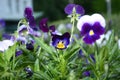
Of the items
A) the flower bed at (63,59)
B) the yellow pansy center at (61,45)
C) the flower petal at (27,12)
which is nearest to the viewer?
the flower bed at (63,59)

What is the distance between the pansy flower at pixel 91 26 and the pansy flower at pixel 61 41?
0.07m

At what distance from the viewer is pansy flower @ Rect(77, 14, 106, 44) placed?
83.4 inches

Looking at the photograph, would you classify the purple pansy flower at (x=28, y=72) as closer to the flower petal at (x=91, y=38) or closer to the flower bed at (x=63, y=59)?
the flower bed at (x=63, y=59)

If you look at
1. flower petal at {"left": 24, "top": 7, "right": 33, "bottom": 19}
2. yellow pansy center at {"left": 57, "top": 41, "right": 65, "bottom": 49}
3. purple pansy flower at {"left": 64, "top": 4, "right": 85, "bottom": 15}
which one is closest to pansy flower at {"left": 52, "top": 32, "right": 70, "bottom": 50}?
yellow pansy center at {"left": 57, "top": 41, "right": 65, "bottom": 49}

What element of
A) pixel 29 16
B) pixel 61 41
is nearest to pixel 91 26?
pixel 61 41

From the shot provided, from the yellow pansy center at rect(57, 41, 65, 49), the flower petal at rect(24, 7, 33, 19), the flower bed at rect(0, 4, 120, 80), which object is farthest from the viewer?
the flower petal at rect(24, 7, 33, 19)

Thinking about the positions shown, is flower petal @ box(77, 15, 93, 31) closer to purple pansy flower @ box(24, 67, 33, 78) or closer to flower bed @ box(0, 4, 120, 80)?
flower bed @ box(0, 4, 120, 80)

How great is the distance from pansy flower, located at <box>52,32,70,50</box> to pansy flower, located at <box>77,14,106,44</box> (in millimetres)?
71

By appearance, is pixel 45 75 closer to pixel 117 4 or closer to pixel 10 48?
pixel 10 48

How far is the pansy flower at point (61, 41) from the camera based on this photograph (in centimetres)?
209

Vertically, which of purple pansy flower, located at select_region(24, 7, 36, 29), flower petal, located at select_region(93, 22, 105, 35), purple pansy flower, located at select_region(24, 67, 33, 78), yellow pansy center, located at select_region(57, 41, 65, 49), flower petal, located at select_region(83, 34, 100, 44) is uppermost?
purple pansy flower, located at select_region(24, 7, 36, 29)

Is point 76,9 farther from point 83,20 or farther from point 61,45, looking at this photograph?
point 61,45

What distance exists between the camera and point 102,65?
6.60 feet

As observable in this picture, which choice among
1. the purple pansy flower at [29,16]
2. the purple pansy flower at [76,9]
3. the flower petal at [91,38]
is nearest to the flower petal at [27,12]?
the purple pansy flower at [29,16]
